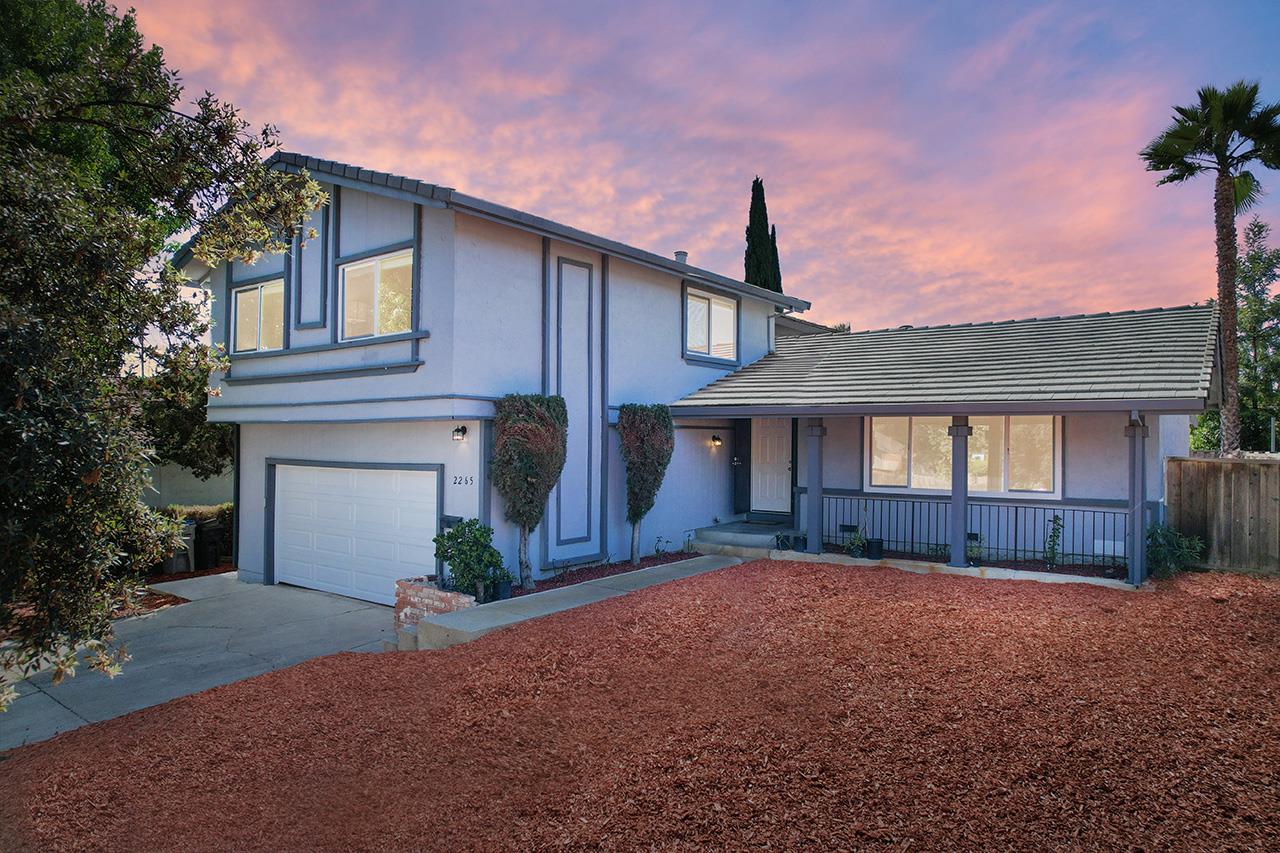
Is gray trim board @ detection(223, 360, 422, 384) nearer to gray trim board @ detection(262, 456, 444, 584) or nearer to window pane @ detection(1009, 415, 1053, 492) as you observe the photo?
gray trim board @ detection(262, 456, 444, 584)

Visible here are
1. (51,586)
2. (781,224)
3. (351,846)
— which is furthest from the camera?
(781,224)

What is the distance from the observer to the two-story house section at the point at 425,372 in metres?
9.85

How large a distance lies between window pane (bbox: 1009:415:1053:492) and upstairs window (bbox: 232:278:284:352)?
13038mm

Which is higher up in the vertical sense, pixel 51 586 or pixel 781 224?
pixel 781 224

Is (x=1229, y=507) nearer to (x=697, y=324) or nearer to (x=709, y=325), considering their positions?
(x=709, y=325)

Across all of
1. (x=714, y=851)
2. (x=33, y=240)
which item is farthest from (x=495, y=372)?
(x=714, y=851)

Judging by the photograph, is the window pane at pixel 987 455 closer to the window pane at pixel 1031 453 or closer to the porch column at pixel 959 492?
the window pane at pixel 1031 453

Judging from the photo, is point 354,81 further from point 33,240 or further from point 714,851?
point 714,851

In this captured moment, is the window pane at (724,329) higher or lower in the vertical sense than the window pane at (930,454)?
higher

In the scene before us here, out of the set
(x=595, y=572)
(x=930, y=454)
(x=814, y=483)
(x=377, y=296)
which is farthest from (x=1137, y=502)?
(x=377, y=296)

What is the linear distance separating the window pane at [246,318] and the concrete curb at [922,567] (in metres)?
9.67

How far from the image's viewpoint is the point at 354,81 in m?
11.1

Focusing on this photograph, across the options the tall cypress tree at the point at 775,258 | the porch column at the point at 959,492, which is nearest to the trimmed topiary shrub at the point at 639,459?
the porch column at the point at 959,492

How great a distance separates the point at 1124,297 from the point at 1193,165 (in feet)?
14.2
